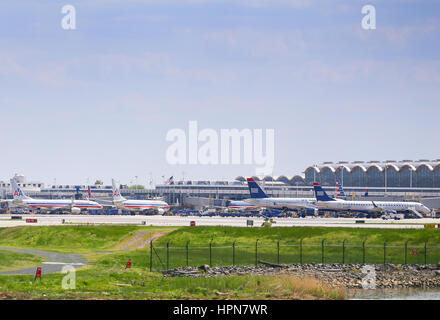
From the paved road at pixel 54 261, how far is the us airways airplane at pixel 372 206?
107129mm

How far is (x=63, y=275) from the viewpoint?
173 feet

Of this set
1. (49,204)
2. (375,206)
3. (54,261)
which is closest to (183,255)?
(54,261)

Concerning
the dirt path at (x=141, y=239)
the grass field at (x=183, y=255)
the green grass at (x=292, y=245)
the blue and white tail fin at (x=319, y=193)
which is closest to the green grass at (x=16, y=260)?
the grass field at (x=183, y=255)

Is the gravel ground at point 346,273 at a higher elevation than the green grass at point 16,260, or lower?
lower

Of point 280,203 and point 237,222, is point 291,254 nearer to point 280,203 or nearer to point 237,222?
point 237,222

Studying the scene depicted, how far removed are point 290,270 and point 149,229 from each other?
4131 centimetres

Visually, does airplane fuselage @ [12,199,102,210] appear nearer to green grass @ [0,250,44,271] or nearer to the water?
green grass @ [0,250,44,271]

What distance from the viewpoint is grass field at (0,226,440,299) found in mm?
46062

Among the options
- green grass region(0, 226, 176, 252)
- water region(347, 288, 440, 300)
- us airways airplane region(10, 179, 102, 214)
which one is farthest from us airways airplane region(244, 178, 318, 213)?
water region(347, 288, 440, 300)

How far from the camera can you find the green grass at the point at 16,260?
194 ft

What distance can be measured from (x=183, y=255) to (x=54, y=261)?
14.4 meters

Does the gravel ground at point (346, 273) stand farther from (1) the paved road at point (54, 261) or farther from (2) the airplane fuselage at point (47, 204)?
(2) the airplane fuselage at point (47, 204)

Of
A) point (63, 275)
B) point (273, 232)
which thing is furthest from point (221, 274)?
point (273, 232)
